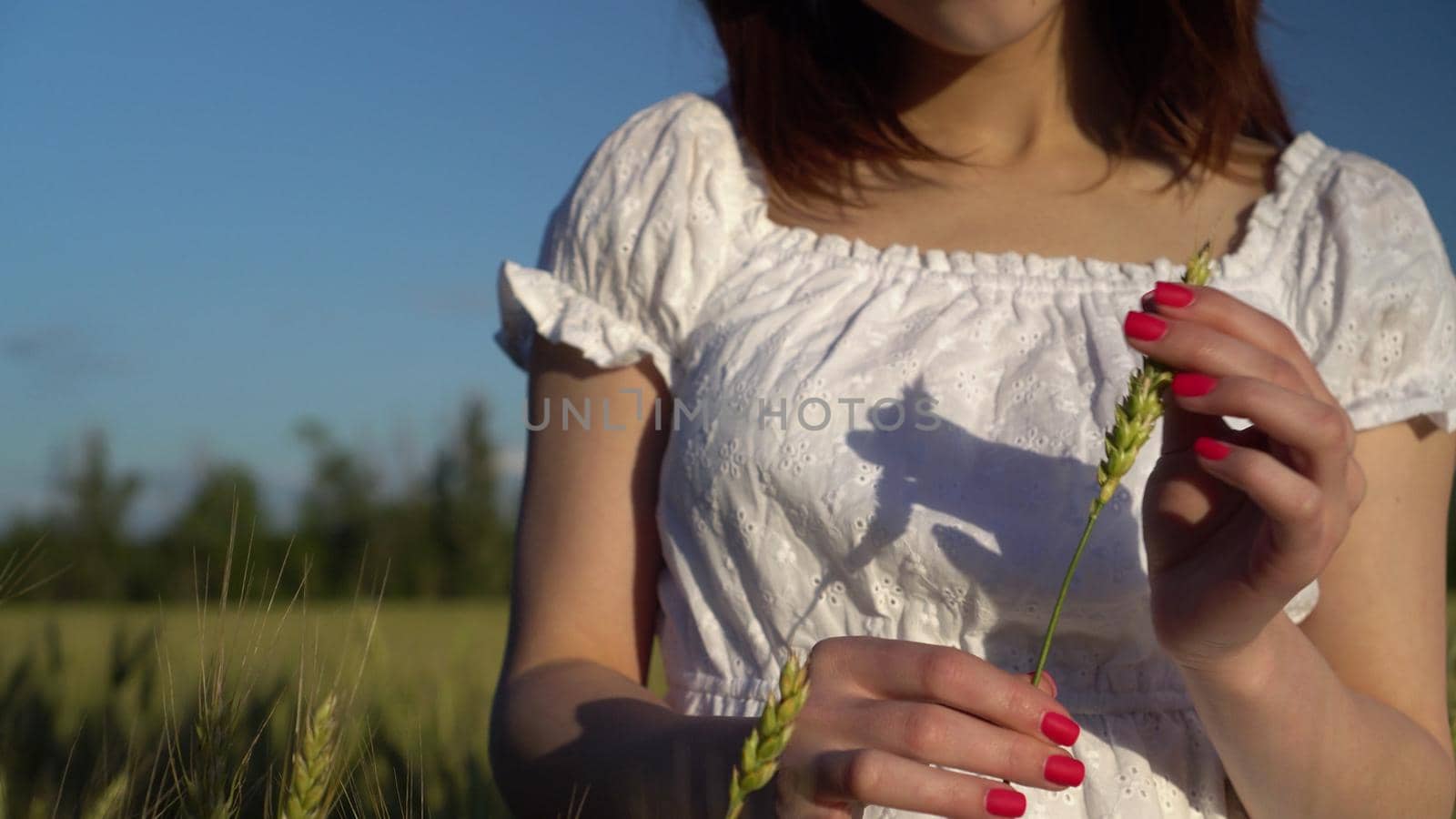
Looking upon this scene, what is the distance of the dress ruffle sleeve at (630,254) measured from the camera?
1356 mm

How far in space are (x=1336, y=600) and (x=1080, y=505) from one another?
0.30 meters

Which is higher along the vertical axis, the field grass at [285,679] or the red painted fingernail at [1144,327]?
the red painted fingernail at [1144,327]

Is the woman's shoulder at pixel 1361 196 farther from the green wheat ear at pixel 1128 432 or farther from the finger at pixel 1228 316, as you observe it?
the green wheat ear at pixel 1128 432

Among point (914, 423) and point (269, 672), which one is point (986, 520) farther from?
point (269, 672)

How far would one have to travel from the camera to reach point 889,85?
1.62 meters

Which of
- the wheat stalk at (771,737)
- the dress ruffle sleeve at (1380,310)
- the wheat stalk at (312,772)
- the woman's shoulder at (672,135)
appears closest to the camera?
the wheat stalk at (771,737)

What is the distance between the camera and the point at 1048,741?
742 mm

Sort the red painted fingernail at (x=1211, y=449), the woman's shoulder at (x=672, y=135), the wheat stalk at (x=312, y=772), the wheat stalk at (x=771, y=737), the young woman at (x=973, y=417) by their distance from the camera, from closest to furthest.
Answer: the wheat stalk at (x=771, y=737)
the wheat stalk at (x=312, y=772)
the red painted fingernail at (x=1211, y=449)
the young woman at (x=973, y=417)
the woman's shoulder at (x=672, y=135)

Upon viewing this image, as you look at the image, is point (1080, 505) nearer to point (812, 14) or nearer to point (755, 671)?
point (755, 671)

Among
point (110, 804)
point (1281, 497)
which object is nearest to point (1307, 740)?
point (1281, 497)

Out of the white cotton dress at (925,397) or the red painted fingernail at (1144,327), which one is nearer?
the red painted fingernail at (1144,327)

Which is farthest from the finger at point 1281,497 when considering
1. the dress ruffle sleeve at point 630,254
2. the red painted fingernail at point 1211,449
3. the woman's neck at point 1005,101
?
the woman's neck at point 1005,101

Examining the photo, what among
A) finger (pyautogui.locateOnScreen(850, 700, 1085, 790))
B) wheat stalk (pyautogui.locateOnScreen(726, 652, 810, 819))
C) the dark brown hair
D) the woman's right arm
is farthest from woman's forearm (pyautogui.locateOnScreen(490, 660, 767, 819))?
the dark brown hair

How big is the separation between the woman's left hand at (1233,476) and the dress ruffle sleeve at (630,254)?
615 mm
